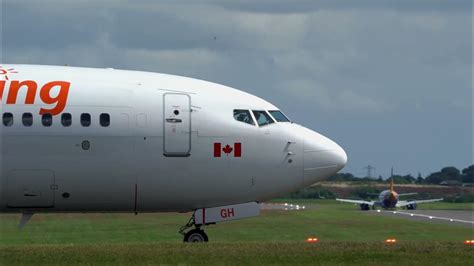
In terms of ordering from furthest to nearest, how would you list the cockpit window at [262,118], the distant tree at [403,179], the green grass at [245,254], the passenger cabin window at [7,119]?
the distant tree at [403,179]
the cockpit window at [262,118]
the passenger cabin window at [7,119]
the green grass at [245,254]

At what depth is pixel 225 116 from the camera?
3253 centimetres

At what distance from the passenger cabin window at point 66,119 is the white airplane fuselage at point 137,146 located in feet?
0.07

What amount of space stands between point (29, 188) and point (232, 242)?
5.50m

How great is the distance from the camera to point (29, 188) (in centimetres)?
3139

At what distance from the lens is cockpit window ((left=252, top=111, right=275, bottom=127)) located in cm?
3288

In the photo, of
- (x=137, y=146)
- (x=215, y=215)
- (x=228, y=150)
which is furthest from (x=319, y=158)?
(x=137, y=146)

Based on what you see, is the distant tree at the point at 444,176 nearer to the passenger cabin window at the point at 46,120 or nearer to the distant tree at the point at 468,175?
the distant tree at the point at 468,175

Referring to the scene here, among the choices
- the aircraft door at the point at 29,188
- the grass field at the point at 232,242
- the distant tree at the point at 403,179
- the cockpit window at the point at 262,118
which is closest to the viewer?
the grass field at the point at 232,242

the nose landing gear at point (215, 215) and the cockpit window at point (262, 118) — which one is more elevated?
the cockpit window at point (262, 118)

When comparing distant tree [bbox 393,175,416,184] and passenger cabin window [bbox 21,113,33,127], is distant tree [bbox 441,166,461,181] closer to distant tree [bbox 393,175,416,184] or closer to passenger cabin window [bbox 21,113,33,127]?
distant tree [bbox 393,175,416,184]

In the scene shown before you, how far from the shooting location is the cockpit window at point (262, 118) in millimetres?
32875

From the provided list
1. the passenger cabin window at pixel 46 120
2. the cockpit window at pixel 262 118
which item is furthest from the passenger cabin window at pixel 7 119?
the cockpit window at pixel 262 118

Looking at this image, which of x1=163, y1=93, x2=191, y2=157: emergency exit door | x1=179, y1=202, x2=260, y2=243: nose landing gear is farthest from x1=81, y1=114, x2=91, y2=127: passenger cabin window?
x1=179, y1=202, x2=260, y2=243: nose landing gear

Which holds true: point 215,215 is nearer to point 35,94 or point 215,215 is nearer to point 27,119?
point 27,119
